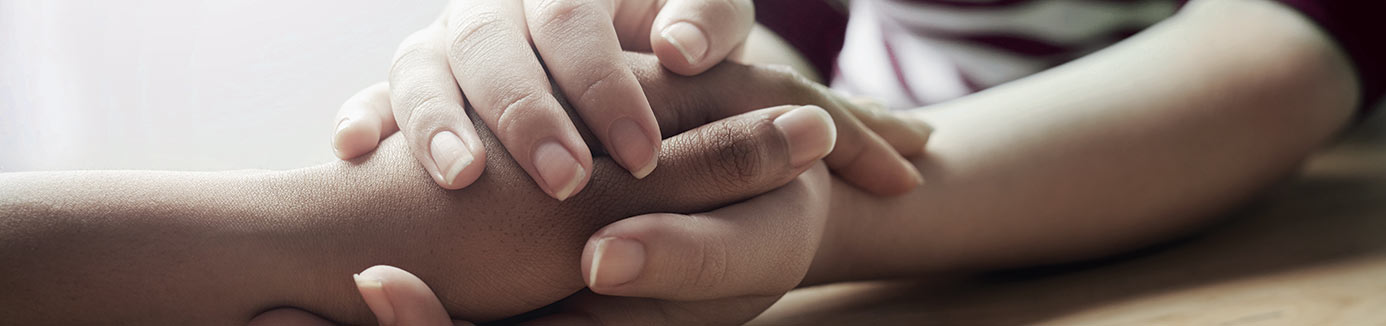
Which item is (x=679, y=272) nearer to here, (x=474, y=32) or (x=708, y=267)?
(x=708, y=267)

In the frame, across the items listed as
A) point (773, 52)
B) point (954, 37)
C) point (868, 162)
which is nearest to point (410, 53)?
point (868, 162)

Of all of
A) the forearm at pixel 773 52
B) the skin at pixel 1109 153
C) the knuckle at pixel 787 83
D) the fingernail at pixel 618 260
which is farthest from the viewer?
the forearm at pixel 773 52

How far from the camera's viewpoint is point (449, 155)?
0.42m

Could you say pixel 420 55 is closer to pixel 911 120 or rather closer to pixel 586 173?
pixel 586 173

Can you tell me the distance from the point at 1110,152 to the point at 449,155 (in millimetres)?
448

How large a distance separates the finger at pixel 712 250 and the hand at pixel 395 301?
77 mm

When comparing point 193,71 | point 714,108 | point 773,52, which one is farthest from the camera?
point 773,52

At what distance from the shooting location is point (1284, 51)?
64 centimetres

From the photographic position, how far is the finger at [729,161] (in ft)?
1.43

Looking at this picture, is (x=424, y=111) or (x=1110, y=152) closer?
(x=424, y=111)

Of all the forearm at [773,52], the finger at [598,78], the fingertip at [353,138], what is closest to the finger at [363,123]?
the fingertip at [353,138]

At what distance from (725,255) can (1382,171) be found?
0.72 m

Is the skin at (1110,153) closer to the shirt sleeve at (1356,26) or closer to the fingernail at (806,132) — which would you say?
the shirt sleeve at (1356,26)

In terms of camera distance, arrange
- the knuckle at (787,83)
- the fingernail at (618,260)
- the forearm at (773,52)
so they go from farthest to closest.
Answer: the forearm at (773,52) → the knuckle at (787,83) → the fingernail at (618,260)
